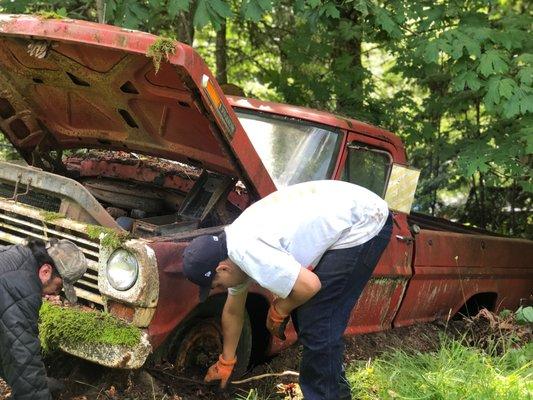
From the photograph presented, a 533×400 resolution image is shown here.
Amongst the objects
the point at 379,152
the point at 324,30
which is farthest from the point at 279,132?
the point at 324,30

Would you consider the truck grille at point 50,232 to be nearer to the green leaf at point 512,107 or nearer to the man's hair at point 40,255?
the man's hair at point 40,255

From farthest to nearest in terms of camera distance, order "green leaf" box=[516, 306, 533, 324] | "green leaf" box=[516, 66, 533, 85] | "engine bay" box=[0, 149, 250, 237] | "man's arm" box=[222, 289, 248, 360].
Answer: "green leaf" box=[516, 66, 533, 85], "green leaf" box=[516, 306, 533, 324], "engine bay" box=[0, 149, 250, 237], "man's arm" box=[222, 289, 248, 360]

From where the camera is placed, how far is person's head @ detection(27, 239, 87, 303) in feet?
10.2

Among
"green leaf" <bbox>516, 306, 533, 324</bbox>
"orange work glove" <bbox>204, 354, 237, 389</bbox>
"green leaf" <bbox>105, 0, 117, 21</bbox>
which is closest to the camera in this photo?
"orange work glove" <bbox>204, 354, 237, 389</bbox>

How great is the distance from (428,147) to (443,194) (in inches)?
161

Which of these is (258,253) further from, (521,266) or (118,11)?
(521,266)

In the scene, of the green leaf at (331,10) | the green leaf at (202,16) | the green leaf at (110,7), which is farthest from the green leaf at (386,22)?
the green leaf at (110,7)

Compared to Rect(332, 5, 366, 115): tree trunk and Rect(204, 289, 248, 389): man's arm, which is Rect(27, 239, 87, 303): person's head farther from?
Rect(332, 5, 366, 115): tree trunk

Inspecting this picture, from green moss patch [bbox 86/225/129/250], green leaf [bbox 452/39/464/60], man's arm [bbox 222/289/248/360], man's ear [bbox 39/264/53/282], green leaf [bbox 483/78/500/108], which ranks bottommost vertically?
man's arm [bbox 222/289/248/360]

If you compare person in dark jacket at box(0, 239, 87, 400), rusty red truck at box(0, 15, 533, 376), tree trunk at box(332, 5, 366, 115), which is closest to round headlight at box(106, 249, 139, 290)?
rusty red truck at box(0, 15, 533, 376)

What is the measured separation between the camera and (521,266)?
6.76m

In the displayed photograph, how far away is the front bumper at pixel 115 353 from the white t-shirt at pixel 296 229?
57cm

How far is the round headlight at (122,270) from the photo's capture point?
339cm

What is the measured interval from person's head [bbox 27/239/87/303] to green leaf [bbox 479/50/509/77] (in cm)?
378
